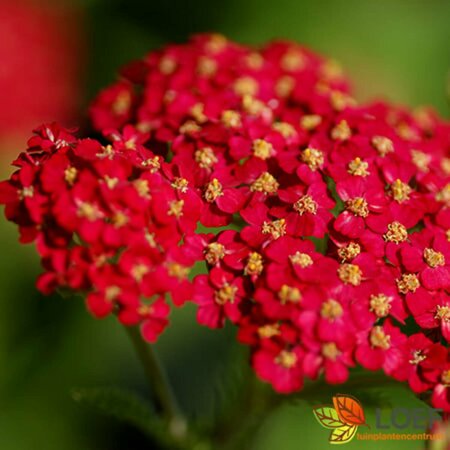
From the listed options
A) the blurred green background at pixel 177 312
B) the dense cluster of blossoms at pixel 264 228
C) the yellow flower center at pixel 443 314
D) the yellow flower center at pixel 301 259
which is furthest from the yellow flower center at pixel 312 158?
the blurred green background at pixel 177 312

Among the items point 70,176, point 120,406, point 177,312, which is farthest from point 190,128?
point 177,312

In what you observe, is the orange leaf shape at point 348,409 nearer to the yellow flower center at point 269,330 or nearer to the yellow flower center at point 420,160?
the yellow flower center at point 269,330

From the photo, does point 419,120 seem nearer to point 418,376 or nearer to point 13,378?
point 418,376

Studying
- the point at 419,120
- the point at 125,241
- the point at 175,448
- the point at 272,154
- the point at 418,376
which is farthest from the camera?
the point at 419,120

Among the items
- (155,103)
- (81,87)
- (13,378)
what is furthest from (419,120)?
(81,87)

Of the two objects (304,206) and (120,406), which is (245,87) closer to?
(304,206)

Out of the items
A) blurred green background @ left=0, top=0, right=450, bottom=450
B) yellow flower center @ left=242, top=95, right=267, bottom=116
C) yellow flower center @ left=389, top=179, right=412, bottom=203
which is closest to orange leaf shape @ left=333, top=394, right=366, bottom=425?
blurred green background @ left=0, top=0, right=450, bottom=450
